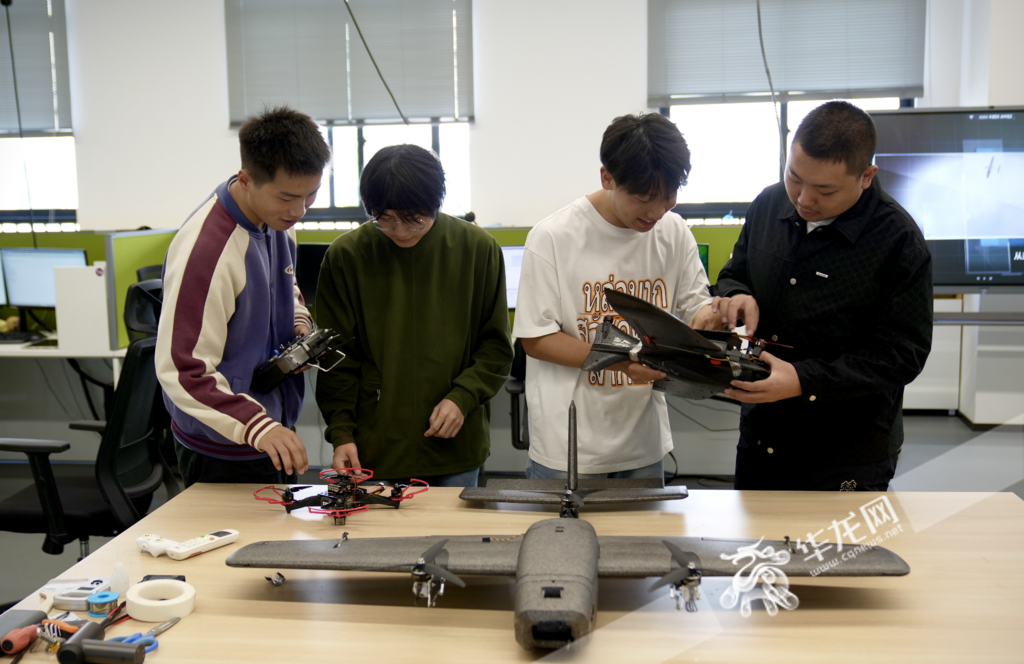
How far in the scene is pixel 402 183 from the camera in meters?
1.45

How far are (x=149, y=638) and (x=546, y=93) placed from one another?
4.76 meters

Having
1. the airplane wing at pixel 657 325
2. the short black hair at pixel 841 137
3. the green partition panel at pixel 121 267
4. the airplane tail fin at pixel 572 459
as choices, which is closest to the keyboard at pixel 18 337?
the green partition panel at pixel 121 267

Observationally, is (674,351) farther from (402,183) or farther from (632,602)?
(402,183)

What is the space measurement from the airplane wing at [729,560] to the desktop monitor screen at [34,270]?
3.86 m

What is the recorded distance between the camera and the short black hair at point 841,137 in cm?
137

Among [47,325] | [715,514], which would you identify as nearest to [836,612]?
[715,514]

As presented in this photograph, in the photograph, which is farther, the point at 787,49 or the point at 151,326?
the point at 787,49

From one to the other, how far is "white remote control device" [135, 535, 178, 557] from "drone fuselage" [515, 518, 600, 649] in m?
0.60

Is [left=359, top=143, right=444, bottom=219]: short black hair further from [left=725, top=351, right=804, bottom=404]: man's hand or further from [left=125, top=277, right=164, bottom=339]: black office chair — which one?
[left=125, top=277, right=164, bottom=339]: black office chair

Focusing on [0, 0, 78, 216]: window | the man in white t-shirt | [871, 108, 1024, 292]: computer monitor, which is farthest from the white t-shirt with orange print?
[0, 0, 78, 216]: window

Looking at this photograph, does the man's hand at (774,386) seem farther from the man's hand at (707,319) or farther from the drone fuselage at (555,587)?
the drone fuselage at (555,587)

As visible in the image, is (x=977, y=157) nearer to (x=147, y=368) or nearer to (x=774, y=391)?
(x=774, y=391)

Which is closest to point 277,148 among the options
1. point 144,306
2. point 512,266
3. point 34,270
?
point 144,306

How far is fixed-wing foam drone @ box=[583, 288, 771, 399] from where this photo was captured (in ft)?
4.09
